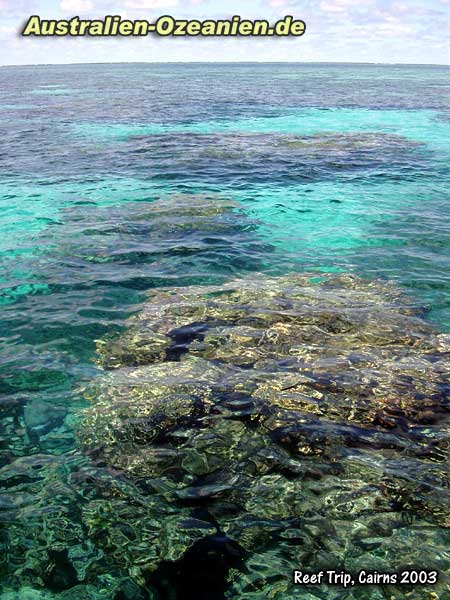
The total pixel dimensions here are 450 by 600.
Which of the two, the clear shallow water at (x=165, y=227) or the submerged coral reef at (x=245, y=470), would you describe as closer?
the submerged coral reef at (x=245, y=470)

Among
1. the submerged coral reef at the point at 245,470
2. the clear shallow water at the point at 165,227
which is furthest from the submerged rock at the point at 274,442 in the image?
the clear shallow water at the point at 165,227

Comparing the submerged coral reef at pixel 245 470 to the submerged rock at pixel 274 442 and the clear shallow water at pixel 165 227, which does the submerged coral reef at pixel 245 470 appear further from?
the clear shallow water at pixel 165 227

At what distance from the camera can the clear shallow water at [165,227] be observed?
411 inches

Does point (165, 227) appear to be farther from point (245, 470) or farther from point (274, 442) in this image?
point (245, 470)

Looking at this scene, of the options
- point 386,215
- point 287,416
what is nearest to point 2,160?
point 386,215

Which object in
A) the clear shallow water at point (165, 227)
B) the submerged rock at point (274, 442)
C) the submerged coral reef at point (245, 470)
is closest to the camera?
the submerged coral reef at point (245, 470)

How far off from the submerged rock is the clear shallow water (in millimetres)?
1092

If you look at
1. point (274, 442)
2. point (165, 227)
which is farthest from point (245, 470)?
point (165, 227)

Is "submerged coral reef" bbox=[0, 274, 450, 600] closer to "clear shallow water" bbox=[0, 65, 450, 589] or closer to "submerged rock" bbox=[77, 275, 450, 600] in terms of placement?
"submerged rock" bbox=[77, 275, 450, 600]

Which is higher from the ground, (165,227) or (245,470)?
(165,227)

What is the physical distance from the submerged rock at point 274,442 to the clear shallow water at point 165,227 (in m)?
1.09

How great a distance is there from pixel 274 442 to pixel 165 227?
11.3 meters

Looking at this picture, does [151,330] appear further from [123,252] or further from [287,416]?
[123,252]

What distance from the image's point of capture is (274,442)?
7418 millimetres
